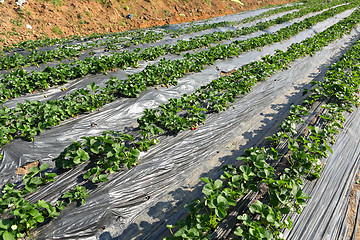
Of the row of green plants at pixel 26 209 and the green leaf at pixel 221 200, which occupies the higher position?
the row of green plants at pixel 26 209

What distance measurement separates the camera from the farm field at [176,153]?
2.50m

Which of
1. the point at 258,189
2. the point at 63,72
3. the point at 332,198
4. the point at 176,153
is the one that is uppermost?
the point at 63,72

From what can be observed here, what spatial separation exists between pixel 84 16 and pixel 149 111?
42.6 ft

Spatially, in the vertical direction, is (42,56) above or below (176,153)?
above

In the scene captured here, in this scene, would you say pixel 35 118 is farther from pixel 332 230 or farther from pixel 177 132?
pixel 332 230

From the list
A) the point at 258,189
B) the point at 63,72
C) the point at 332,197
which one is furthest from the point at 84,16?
the point at 332,197

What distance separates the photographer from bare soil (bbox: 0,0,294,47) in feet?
35.3

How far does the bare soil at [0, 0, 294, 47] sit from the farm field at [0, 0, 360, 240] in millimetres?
5342

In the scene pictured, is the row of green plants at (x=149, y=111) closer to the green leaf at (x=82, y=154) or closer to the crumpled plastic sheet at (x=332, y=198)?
the green leaf at (x=82, y=154)

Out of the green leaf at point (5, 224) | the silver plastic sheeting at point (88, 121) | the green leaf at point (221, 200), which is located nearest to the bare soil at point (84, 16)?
the silver plastic sheeting at point (88, 121)

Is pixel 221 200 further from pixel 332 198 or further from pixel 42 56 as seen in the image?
pixel 42 56

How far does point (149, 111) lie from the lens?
4.40 meters

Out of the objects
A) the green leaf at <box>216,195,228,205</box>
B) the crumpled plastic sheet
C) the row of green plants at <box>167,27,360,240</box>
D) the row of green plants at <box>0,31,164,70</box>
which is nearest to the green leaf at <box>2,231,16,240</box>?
the row of green plants at <box>167,27,360,240</box>

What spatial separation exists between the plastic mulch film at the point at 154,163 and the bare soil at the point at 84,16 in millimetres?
9461
